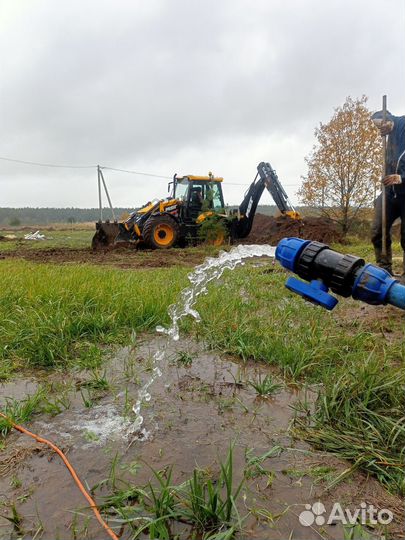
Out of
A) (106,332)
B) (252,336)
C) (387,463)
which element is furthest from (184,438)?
(106,332)

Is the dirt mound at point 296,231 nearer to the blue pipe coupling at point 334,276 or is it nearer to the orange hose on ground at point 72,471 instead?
the blue pipe coupling at point 334,276

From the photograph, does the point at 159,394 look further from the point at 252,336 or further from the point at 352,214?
the point at 352,214

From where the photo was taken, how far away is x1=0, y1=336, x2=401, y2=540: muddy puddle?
118 cm

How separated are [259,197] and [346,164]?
9.70ft

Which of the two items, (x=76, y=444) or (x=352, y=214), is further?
(x=352, y=214)

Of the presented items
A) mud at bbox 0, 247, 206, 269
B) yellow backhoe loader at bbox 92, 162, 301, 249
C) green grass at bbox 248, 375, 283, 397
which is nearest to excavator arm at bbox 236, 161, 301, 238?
yellow backhoe loader at bbox 92, 162, 301, 249

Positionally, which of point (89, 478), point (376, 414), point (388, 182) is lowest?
point (89, 478)

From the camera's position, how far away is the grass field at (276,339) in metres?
1.56

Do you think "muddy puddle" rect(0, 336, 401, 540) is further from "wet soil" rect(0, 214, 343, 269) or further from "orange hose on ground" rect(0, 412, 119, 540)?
"wet soil" rect(0, 214, 343, 269)

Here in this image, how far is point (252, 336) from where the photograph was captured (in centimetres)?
263

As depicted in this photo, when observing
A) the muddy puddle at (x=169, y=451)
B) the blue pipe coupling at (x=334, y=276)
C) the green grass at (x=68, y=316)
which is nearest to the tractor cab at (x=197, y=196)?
the green grass at (x=68, y=316)

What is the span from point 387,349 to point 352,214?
11.6 m

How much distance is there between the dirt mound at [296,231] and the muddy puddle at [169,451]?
1060 centimetres

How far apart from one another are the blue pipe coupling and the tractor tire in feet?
34.5
